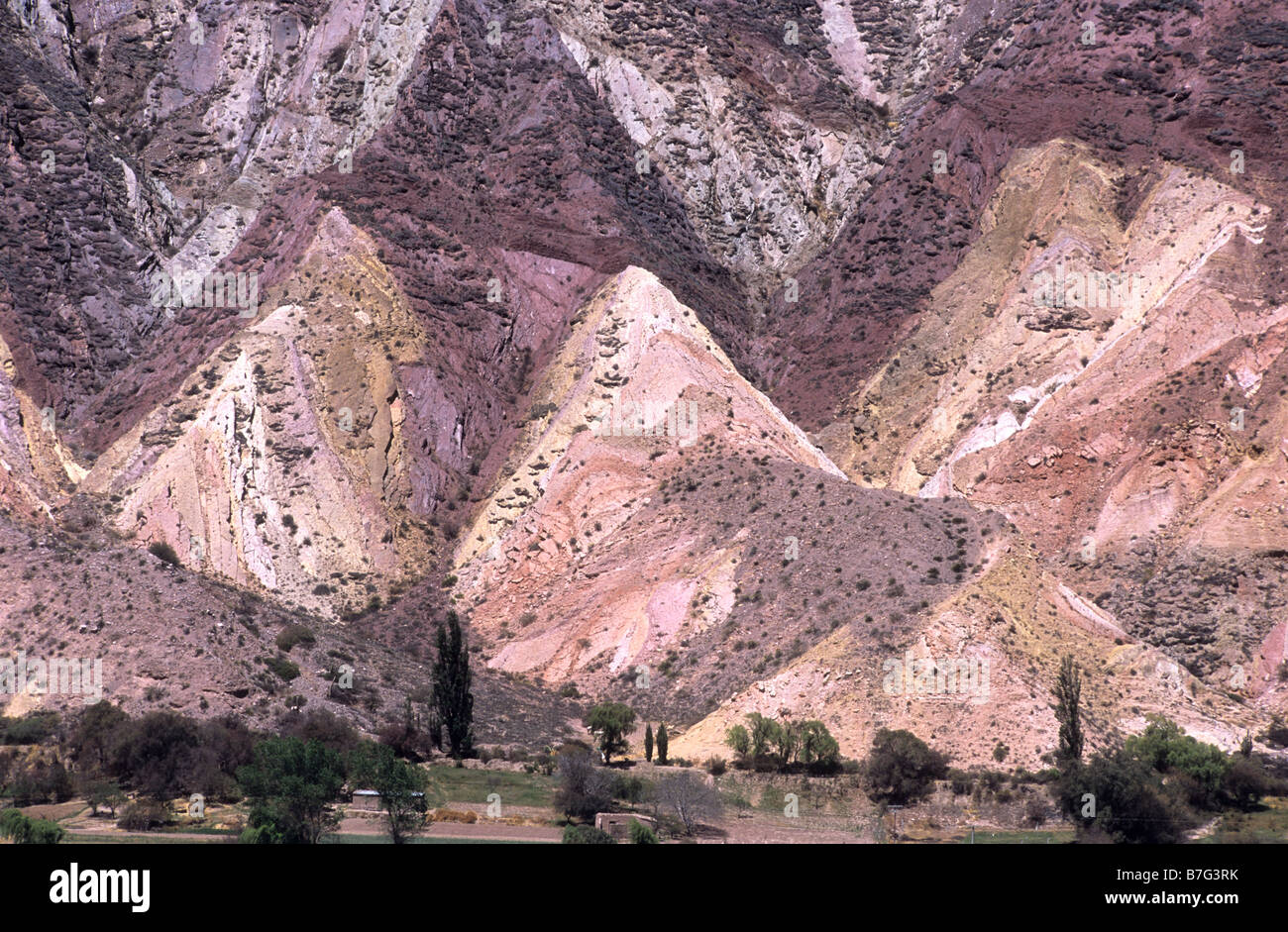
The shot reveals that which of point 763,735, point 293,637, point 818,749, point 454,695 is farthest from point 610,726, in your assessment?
point 293,637

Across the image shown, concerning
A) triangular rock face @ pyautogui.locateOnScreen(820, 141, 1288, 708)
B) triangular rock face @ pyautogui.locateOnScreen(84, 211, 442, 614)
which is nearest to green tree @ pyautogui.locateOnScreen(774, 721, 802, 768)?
triangular rock face @ pyautogui.locateOnScreen(820, 141, 1288, 708)

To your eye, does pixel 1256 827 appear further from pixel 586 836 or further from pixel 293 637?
pixel 293 637

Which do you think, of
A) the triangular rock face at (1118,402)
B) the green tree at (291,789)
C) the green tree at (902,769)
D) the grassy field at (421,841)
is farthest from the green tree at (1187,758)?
the green tree at (291,789)

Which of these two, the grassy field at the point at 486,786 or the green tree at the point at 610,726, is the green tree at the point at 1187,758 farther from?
A: the grassy field at the point at 486,786

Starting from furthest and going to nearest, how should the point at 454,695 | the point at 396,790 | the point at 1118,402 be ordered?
the point at 1118,402 < the point at 454,695 < the point at 396,790

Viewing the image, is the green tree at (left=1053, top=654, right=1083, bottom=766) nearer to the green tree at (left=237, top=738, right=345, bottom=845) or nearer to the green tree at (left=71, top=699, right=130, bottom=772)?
the green tree at (left=237, top=738, right=345, bottom=845)
